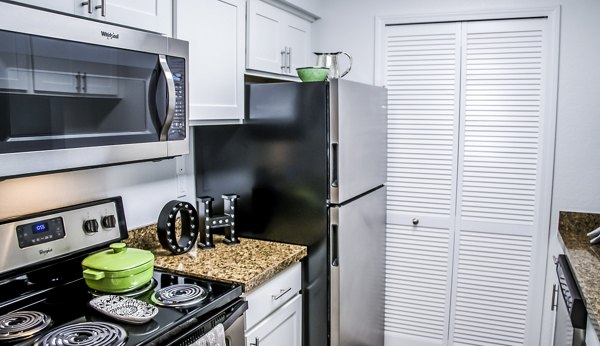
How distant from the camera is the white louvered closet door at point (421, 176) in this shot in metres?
2.75

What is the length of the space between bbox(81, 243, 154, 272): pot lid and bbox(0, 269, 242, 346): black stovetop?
0.33 feet

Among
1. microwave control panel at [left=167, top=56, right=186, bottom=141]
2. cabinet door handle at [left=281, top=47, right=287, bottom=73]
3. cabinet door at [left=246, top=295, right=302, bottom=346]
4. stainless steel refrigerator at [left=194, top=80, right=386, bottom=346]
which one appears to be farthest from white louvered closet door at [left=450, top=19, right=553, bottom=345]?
microwave control panel at [left=167, top=56, right=186, bottom=141]

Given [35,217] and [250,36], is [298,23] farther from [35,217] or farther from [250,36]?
[35,217]

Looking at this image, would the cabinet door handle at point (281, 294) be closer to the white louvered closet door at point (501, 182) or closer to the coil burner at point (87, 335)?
the coil burner at point (87, 335)

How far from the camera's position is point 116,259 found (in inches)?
62.2

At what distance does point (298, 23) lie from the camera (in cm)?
271

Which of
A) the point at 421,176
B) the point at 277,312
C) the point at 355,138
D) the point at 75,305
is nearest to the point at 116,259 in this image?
the point at 75,305

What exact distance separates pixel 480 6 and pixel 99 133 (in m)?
2.14

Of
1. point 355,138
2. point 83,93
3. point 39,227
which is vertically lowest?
point 39,227

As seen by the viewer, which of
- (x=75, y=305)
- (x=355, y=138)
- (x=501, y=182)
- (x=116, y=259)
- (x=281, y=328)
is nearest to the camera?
(x=75, y=305)

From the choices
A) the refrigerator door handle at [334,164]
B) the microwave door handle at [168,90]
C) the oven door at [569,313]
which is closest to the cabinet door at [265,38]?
the refrigerator door handle at [334,164]

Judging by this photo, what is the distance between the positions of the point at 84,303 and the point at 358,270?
4.26 feet

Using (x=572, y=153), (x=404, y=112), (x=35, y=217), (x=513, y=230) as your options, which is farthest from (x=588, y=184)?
(x=35, y=217)

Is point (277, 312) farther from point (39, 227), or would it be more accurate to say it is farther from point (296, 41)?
point (296, 41)
